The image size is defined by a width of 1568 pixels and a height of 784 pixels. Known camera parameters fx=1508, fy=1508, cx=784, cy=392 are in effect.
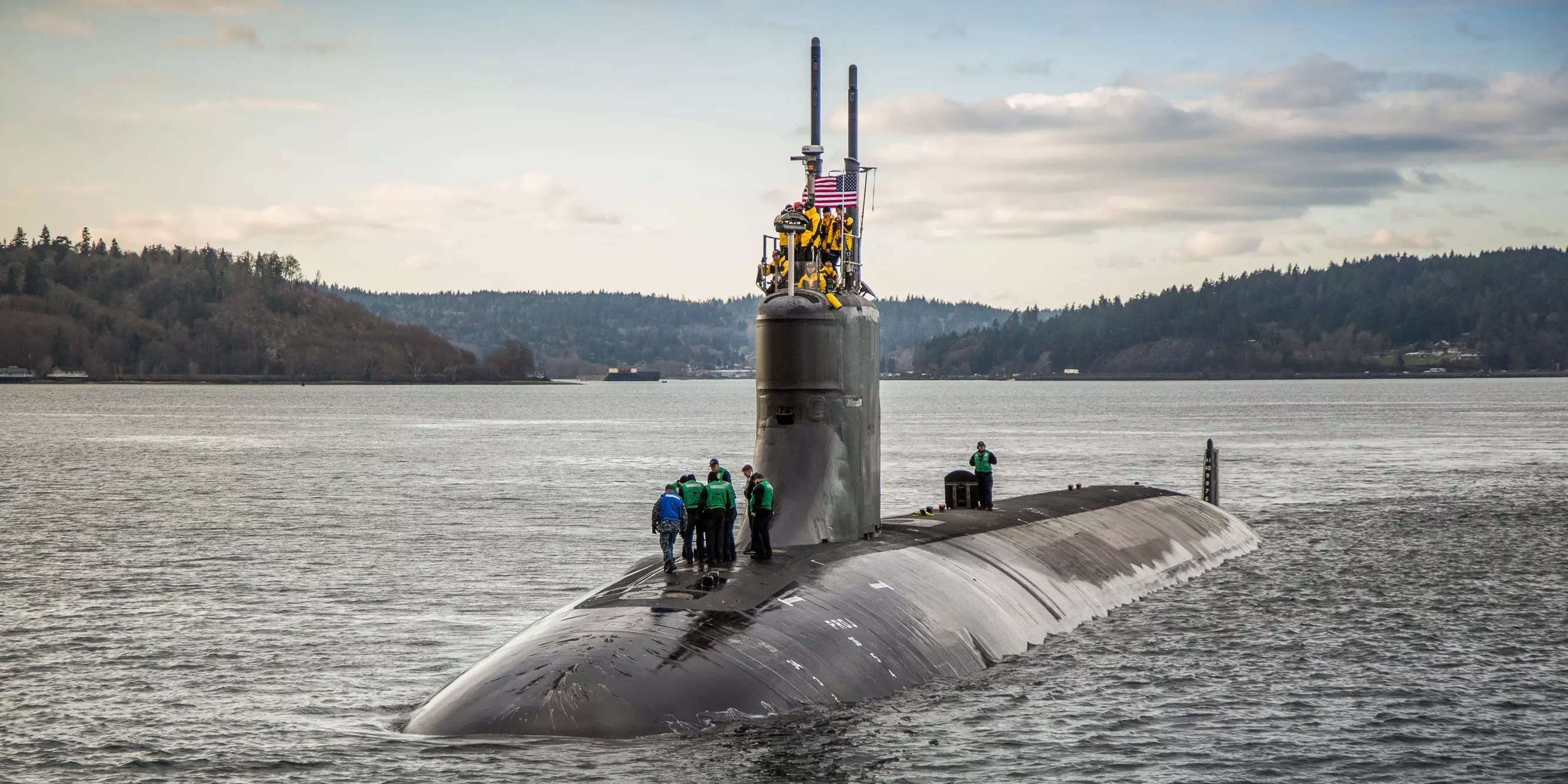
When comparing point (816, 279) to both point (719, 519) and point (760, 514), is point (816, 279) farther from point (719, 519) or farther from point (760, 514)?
point (719, 519)

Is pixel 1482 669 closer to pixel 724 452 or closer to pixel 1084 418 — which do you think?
pixel 724 452

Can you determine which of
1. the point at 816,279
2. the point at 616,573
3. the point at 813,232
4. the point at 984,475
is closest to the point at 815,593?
the point at 816,279

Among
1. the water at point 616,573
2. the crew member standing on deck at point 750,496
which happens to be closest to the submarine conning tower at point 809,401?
the crew member standing on deck at point 750,496

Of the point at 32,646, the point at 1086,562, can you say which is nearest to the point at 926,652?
the point at 1086,562

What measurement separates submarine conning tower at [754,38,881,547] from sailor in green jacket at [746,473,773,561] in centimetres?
97

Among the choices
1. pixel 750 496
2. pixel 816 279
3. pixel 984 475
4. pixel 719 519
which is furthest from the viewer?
pixel 984 475

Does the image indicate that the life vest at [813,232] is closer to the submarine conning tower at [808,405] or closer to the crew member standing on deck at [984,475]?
the submarine conning tower at [808,405]

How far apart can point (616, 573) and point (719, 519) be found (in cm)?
1497

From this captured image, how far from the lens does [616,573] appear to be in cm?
3431

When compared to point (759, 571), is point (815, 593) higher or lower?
lower

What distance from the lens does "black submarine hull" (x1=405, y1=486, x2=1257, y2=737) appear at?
15438 mm

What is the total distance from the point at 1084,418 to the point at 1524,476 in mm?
78653

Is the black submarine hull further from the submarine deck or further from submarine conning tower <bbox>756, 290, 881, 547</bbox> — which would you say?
submarine conning tower <bbox>756, 290, 881, 547</bbox>

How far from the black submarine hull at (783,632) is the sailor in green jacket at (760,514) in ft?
0.98
